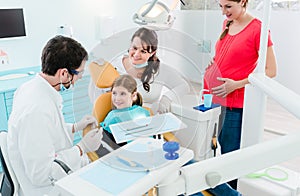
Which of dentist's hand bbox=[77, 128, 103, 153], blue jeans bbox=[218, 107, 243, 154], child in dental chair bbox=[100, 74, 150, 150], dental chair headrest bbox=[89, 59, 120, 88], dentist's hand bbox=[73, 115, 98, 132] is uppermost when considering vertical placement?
dental chair headrest bbox=[89, 59, 120, 88]

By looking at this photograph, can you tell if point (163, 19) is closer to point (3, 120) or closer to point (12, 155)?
point (12, 155)

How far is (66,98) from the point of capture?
1.30m

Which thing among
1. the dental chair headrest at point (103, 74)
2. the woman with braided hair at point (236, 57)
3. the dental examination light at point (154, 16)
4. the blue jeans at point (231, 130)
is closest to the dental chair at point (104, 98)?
the dental chair headrest at point (103, 74)

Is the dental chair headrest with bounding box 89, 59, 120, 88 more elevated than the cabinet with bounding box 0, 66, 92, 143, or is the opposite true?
the dental chair headrest with bounding box 89, 59, 120, 88

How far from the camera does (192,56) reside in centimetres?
87

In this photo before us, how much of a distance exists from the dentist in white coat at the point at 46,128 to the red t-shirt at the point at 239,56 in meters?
0.63

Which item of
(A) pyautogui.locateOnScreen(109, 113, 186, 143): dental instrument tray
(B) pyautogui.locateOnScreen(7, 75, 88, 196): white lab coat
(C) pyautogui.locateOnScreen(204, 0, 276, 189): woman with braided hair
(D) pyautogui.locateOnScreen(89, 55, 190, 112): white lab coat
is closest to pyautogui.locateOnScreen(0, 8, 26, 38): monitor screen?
(B) pyautogui.locateOnScreen(7, 75, 88, 196): white lab coat

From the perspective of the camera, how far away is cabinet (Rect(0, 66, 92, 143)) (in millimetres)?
833

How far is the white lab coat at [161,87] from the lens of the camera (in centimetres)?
78

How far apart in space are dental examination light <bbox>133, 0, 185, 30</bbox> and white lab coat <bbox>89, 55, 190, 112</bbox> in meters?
0.10

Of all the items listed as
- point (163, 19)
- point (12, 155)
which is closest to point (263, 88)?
point (163, 19)

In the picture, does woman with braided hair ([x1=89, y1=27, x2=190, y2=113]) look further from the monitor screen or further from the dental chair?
the monitor screen

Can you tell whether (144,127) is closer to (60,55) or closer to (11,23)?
(60,55)

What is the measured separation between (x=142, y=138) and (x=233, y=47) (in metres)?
0.84
